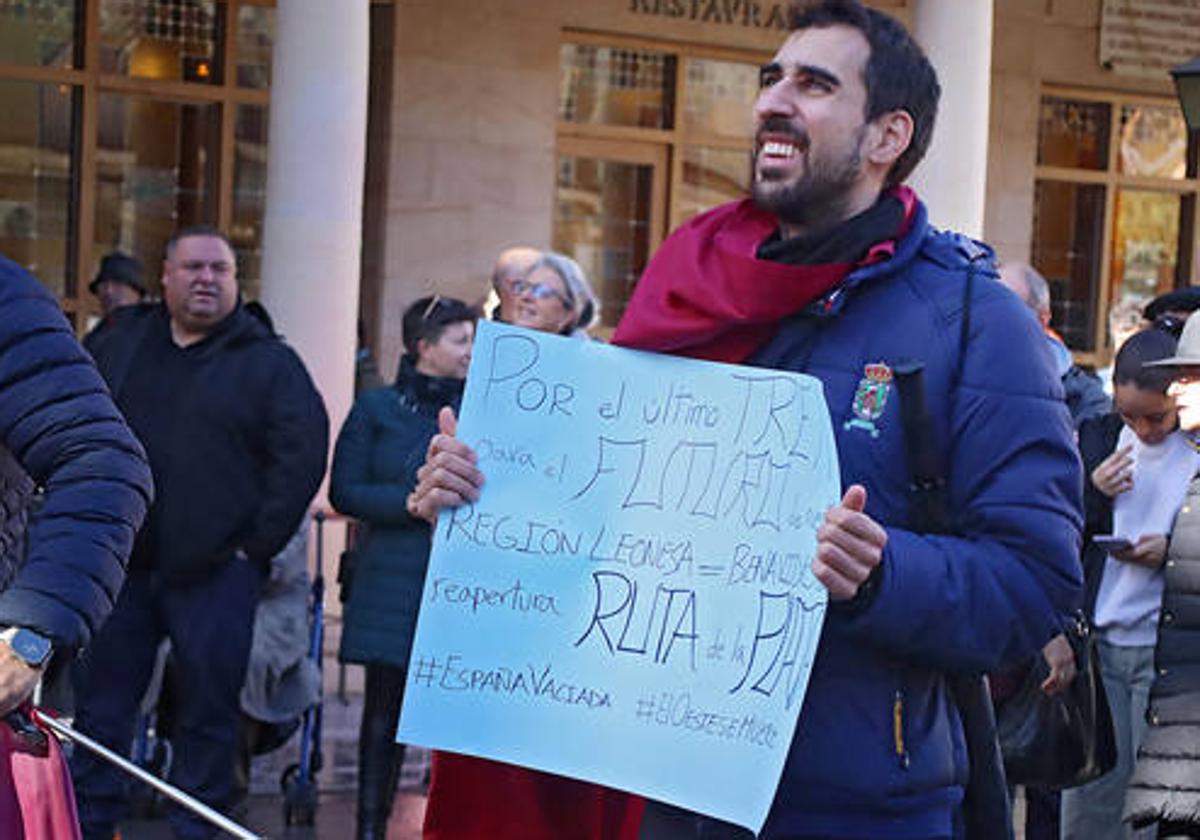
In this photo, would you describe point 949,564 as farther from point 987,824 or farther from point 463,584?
point 463,584

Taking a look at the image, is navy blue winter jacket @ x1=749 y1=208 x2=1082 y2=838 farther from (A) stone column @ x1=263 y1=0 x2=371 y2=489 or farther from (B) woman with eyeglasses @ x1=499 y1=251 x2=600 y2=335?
(A) stone column @ x1=263 y1=0 x2=371 y2=489

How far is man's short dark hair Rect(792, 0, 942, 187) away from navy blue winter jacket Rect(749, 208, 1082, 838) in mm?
218

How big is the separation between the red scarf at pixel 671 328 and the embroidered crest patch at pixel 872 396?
0.15 metres

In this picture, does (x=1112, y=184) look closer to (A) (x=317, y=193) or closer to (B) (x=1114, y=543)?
(A) (x=317, y=193)

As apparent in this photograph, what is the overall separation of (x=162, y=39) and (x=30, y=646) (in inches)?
496

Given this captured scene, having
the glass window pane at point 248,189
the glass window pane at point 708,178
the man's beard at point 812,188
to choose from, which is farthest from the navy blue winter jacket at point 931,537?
the glass window pane at point 708,178

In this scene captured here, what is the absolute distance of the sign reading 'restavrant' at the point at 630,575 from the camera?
145 inches

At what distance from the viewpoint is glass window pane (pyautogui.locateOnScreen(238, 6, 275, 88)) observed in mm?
15766

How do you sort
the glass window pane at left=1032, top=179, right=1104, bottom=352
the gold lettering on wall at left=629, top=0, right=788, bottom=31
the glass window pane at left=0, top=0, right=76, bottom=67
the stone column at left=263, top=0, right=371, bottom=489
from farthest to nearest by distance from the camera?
the glass window pane at left=1032, top=179, right=1104, bottom=352 < the gold lettering on wall at left=629, top=0, right=788, bottom=31 < the glass window pane at left=0, top=0, right=76, bottom=67 < the stone column at left=263, top=0, right=371, bottom=489

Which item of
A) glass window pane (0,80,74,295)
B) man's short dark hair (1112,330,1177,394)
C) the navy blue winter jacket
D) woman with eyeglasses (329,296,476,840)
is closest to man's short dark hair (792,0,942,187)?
the navy blue winter jacket

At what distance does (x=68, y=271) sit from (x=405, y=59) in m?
2.44

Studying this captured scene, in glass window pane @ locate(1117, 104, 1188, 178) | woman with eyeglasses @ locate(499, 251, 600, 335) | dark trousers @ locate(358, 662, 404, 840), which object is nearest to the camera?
woman with eyeglasses @ locate(499, 251, 600, 335)

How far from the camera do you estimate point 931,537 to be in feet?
11.9

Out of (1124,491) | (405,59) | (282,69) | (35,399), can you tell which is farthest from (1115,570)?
(405,59)
